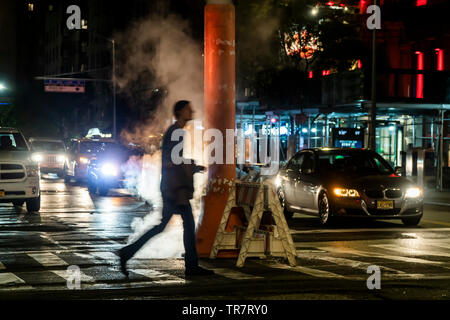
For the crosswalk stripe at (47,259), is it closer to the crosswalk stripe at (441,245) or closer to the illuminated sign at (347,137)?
the crosswalk stripe at (441,245)

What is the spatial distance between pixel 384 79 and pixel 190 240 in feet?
80.7

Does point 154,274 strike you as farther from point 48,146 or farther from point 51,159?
point 48,146

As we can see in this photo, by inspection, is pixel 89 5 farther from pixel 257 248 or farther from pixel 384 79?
pixel 257 248

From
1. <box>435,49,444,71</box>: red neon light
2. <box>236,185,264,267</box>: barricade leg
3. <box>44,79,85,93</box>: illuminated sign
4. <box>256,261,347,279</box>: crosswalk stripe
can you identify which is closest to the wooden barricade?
<box>236,185,264,267</box>: barricade leg

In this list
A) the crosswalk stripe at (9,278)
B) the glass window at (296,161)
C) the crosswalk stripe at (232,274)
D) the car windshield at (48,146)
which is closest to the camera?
the crosswalk stripe at (9,278)

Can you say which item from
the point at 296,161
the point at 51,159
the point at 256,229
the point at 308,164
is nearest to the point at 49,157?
the point at 51,159

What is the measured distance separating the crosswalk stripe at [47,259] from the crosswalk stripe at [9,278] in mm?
796

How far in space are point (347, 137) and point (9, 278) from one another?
2354 cm

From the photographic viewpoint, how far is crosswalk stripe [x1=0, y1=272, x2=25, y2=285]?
334 inches

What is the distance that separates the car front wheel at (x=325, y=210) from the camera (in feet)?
50.6

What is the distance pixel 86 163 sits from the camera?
29.9m

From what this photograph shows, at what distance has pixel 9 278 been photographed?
8.71 meters

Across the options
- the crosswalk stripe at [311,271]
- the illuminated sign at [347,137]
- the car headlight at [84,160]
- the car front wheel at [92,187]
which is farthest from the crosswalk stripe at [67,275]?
the illuminated sign at [347,137]
